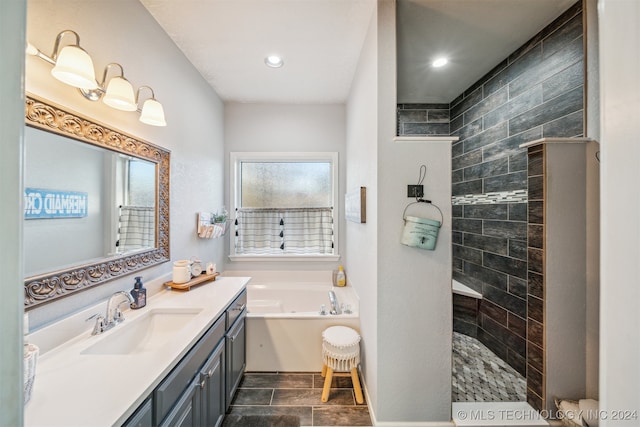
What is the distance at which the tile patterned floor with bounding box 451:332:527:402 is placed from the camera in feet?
6.02

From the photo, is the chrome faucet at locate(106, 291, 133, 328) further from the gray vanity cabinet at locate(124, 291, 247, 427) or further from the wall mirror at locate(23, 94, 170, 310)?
the gray vanity cabinet at locate(124, 291, 247, 427)

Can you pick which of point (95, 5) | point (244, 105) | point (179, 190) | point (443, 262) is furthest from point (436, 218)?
point (244, 105)

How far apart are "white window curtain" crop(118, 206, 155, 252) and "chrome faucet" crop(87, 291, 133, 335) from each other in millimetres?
291

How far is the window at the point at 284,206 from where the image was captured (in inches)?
127

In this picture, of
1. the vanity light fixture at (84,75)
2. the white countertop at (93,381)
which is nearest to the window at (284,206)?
the vanity light fixture at (84,75)

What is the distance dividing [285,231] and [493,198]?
232cm

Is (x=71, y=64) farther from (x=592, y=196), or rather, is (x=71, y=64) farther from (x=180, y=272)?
(x=592, y=196)

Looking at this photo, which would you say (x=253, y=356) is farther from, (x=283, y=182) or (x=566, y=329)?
(x=566, y=329)

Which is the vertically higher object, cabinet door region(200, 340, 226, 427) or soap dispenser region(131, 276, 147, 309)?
soap dispenser region(131, 276, 147, 309)

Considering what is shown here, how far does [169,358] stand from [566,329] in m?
2.27

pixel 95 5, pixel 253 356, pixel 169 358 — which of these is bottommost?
pixel 253 356

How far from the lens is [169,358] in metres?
1.01

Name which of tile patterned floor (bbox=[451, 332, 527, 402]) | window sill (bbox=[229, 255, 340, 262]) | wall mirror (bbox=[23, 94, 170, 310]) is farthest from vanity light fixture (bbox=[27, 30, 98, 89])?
tile patterned floor (bbox=[451, 332, 527, 402])

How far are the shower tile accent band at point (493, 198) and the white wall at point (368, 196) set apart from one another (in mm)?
1053
